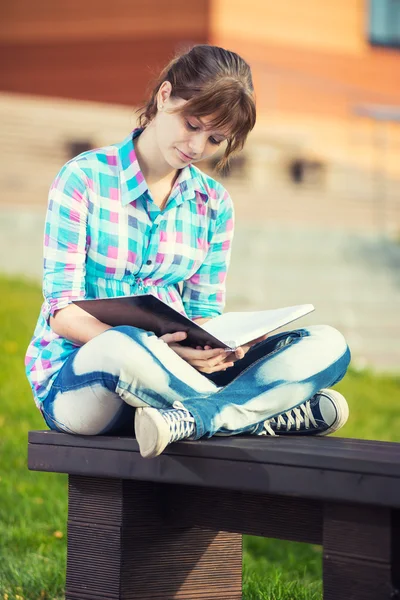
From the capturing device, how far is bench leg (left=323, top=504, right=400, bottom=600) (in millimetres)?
1920

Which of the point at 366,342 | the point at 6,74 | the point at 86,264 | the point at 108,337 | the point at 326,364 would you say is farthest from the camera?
the point at 6,74

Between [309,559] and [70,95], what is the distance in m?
10.4

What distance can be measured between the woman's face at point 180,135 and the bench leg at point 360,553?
101 cm

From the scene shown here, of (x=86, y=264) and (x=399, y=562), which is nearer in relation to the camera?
(x=399, y=562)

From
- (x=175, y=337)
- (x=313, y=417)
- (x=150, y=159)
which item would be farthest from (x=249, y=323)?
(x=150, y=159)

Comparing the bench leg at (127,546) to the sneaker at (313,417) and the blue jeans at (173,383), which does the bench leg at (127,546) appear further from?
the sneaker at (313,417)

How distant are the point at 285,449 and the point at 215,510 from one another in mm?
366

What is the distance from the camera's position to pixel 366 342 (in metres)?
8.62

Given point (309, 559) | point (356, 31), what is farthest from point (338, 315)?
point (356, 31)

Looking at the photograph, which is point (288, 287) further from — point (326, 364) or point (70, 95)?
point (326, 364)

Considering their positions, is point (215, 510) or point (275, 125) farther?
point (275, 125)

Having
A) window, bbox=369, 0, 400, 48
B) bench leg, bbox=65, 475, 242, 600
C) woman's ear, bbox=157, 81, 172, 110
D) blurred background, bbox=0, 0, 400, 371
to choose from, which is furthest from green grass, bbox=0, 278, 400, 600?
window, bbox=369, 0, 400, 48

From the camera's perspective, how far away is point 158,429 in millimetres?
2111

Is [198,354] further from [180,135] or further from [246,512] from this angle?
[180,135]
